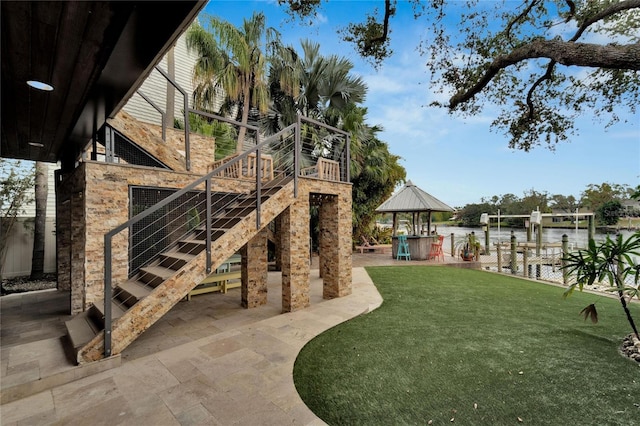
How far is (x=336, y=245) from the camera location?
19.8 feet

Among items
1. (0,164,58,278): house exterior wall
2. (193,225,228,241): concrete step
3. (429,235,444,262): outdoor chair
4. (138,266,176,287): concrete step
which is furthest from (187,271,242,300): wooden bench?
(429,235,444,262): outdoor chair

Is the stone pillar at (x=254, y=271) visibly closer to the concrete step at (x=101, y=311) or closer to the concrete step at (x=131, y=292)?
the concrete step at (x=131, y=292)

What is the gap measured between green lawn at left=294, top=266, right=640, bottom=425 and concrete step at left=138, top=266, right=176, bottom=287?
2.13 meters

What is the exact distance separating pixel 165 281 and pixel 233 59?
29.5 feet

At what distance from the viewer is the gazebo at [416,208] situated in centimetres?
1255

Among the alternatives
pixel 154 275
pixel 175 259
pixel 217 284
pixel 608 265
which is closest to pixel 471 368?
pixel 608 265

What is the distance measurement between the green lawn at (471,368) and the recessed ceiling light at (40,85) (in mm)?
4085

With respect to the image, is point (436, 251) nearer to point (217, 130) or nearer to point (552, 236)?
point (217, 130)

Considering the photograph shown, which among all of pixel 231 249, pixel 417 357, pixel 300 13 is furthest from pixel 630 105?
pixel 231 249

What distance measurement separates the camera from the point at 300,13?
637cm

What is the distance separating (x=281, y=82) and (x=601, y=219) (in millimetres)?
33994

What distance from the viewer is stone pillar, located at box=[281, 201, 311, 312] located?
16.6 feet

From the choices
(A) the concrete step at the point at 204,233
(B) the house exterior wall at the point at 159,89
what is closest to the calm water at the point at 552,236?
(A) the concrete step at the point at 204,233

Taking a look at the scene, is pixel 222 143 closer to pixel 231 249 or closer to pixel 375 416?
pixel 231 249
